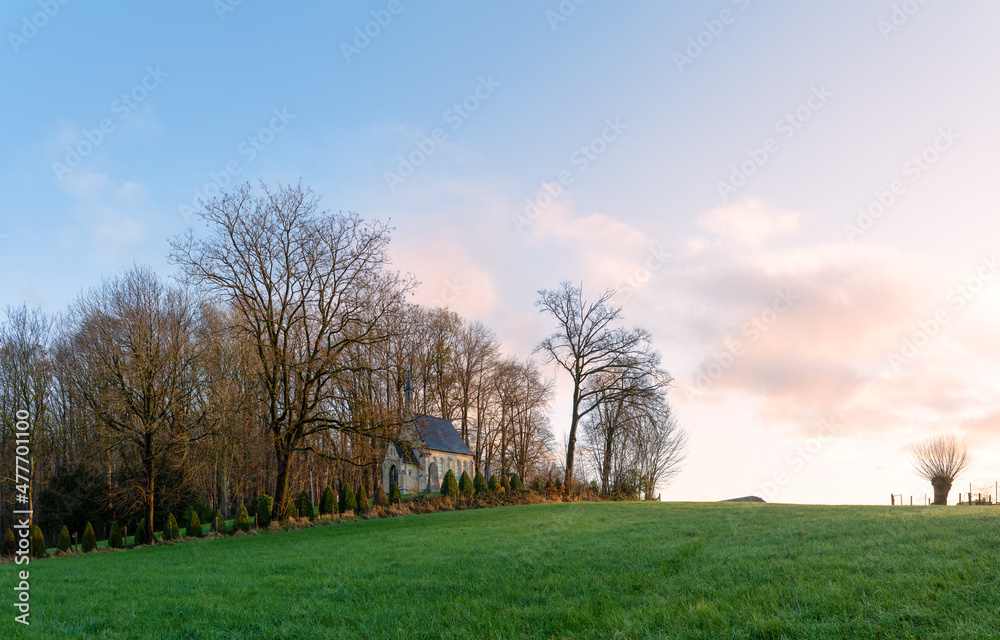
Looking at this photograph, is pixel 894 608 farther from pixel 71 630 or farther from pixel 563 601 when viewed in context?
pixel 71 630

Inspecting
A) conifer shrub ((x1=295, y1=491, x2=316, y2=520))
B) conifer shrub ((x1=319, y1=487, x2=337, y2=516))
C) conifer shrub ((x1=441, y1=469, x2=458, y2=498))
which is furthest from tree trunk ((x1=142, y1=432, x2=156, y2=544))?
conifer shrub ((x1=441, y1=469, x2=458, y2=498))

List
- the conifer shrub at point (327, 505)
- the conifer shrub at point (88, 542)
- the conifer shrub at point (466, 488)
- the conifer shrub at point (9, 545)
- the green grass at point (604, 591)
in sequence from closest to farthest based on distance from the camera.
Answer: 1. the green grass at point (604, 591)
2. the conifer shrub at point (9, 545)
3. the conifer shrub at point (88, 542)
4. the conifer shrub at point (327, 505)
5. the conifer shrub at point (466, 488)

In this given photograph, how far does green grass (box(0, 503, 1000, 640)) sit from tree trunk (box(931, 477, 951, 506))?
18.0 meters

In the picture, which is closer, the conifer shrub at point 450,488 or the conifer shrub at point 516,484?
the conifer shrub at point 450,488

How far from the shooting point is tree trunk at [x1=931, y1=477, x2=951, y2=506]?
26.4 m

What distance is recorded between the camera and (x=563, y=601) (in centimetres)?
652

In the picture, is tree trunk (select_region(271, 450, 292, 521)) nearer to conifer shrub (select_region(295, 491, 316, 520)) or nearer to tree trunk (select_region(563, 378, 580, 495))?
conifer shrub (select_region(295, 491, 316, 520))

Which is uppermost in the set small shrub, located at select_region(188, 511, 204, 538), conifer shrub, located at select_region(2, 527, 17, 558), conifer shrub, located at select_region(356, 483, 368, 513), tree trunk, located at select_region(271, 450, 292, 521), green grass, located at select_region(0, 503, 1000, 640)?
green grass, located at select_region(0, 503, 1000, 640)

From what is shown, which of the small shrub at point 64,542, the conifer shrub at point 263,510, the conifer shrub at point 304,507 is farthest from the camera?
the conifer shrub at point 304,507

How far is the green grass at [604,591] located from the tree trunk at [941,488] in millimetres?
18043

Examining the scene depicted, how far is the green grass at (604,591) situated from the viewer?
5.30m

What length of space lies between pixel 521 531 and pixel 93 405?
73.4ft

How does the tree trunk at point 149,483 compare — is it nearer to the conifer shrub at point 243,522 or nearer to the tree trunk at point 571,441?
the conifer shrub at point 243,522

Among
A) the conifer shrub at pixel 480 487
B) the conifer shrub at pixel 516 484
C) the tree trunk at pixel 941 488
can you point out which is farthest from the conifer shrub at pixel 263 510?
the tree trunk at pixel 941 488
